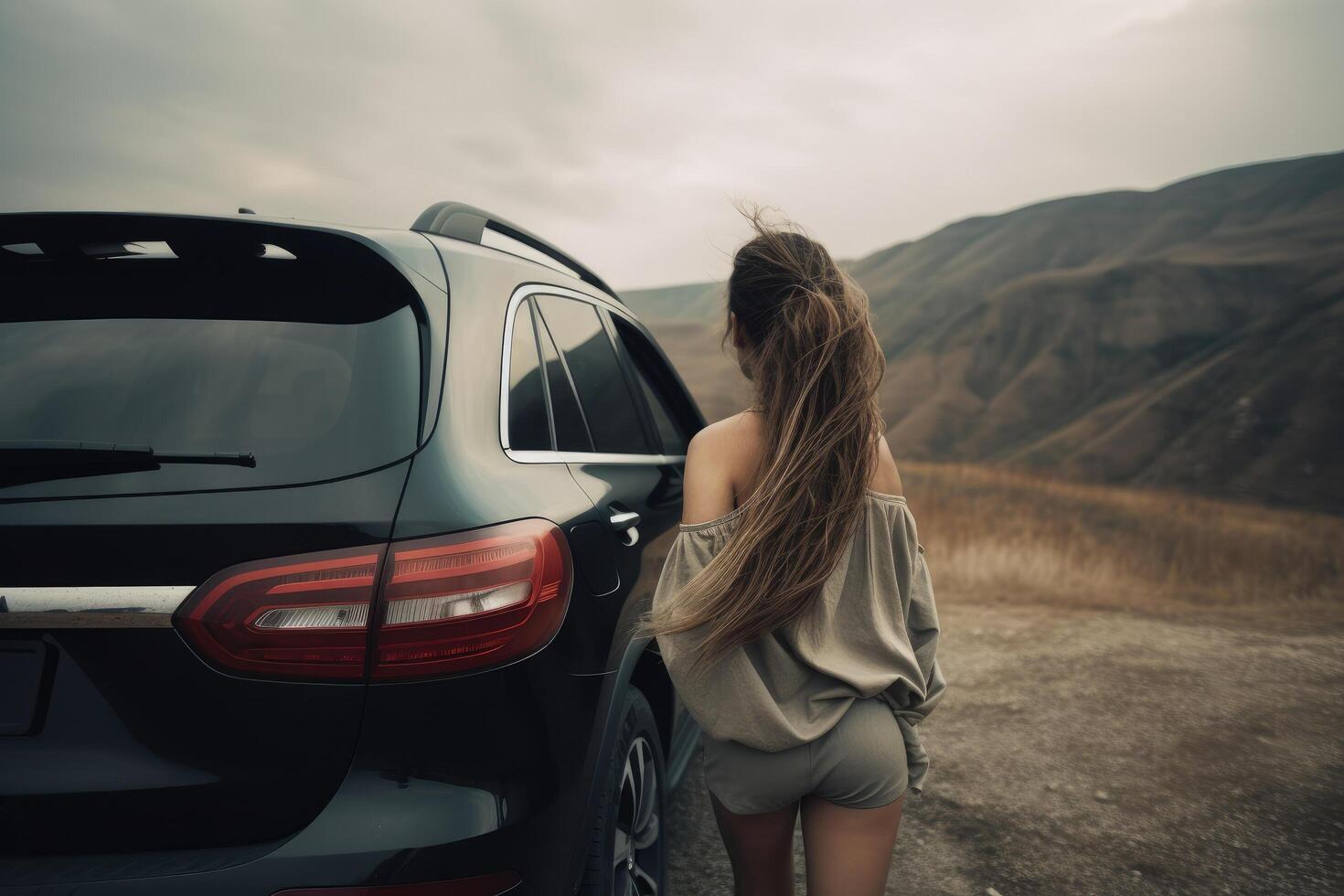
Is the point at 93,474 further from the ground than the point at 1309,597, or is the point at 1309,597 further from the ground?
the point at 93,474

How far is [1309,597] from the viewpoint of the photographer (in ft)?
22.9

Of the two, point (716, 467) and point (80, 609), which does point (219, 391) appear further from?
point (716, 467)

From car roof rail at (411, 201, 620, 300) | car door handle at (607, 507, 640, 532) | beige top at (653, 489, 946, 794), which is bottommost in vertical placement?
beige top at (653, 489, 946, 794)

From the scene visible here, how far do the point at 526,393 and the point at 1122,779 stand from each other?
3194 millimetres

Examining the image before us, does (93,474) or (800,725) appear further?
(800,725)

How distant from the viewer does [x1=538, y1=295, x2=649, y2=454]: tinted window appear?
2279 mm

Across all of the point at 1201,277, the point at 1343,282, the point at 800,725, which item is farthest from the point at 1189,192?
the point at 800,725

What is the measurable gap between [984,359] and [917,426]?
282 inches

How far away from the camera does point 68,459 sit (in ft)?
4.25

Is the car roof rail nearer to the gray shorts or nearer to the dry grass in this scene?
the gray shorts

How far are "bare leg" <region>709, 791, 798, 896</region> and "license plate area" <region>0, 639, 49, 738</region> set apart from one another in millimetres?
1144

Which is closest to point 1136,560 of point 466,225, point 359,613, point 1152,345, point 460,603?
point 466,225

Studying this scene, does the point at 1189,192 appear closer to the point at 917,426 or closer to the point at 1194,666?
the point at 917,426

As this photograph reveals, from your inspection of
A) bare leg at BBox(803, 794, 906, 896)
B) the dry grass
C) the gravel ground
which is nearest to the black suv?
bare leg at BBox(803, 794, 906, 896)
